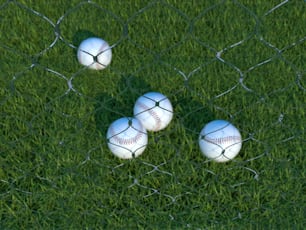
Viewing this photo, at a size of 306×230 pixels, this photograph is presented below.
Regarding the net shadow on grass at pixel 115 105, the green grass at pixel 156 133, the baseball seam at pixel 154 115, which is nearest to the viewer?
the green grass at pixel 156 133

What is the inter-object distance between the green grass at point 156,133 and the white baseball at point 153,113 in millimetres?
45

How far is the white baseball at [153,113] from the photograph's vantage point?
1647 millimetres

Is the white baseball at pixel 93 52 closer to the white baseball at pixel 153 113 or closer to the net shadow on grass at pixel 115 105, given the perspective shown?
the net shadow on grass at pixel 115 105

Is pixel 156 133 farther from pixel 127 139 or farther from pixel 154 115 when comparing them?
pixel 127 139

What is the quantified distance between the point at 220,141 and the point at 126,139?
0.29 m

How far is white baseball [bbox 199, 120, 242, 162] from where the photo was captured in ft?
5.04

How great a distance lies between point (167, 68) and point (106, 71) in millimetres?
250

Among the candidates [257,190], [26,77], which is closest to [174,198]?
[257,190]

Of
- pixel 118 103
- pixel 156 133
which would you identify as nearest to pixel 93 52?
pixel 118 103

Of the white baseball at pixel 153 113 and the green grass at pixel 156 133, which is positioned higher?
the white baseball at pixel 153 113

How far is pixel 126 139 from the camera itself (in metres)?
1.54

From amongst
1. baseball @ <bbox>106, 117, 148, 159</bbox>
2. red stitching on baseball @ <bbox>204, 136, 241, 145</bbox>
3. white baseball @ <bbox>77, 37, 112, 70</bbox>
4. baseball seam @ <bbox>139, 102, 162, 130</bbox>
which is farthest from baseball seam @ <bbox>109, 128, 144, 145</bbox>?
white baseball @ <bbox>77, 37, 112, 70</bbox>

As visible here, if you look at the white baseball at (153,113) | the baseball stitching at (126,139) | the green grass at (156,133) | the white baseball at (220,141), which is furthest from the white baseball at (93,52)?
the white baseball at (220,141)

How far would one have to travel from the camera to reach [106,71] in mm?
2010
